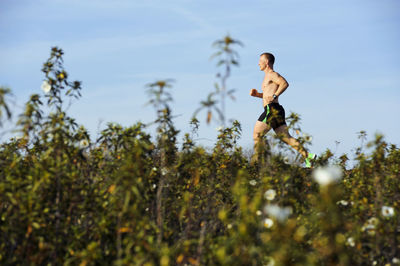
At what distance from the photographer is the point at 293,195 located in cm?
402

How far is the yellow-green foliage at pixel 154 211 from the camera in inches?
122

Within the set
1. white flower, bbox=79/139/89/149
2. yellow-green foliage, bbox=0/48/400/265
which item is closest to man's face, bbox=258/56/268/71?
yellow-green foliage, bbox=0/48/400/265

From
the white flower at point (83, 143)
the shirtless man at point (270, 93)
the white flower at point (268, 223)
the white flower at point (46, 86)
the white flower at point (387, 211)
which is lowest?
the white flower at point (268, 223)

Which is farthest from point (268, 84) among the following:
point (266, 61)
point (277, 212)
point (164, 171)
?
point (277, 212)

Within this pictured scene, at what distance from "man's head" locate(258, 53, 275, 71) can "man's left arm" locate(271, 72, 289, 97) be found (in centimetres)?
33

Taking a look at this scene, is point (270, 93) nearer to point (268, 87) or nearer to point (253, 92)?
point (268, 87)

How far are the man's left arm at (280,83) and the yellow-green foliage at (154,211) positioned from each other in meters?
3.41

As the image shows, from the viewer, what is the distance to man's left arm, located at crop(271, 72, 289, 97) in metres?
7.96

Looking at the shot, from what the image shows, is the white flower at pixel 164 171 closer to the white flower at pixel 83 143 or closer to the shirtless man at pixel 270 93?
the white flower at pixel 83 143

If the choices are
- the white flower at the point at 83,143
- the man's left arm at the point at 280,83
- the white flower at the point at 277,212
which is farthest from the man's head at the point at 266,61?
the white flower at the point at 277,212

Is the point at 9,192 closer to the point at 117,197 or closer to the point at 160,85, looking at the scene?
the point at 117,197

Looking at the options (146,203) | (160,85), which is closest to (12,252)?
(146,203)

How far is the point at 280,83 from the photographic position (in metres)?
8.05

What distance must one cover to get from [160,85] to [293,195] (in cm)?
149
